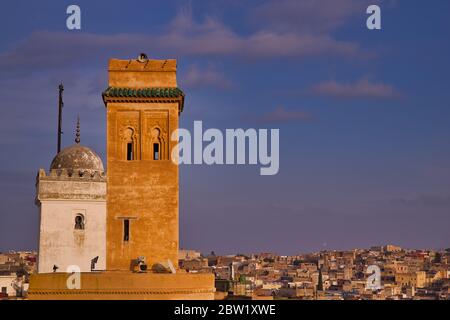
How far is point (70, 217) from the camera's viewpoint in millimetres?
22469

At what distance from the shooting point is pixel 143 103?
17.4m

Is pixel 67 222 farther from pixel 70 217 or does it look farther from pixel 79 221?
pixel 79 221

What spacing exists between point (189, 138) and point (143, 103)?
1.15 metres

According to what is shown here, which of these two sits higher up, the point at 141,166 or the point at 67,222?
the point at 141,166

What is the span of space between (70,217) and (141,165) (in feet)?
19.1

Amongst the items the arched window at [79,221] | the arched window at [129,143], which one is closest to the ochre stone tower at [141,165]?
the arched window at [129,143]

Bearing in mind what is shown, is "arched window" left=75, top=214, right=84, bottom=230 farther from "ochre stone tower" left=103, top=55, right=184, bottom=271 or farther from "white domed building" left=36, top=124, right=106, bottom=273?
"ochre stone tower" left=103, top=55, right=184, bottom=271

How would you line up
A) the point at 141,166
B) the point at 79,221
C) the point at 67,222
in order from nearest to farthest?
the point at 141,166 → the point at 67,222 → the point at 79,221

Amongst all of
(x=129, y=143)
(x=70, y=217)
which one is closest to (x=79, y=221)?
(x=70, y=217)

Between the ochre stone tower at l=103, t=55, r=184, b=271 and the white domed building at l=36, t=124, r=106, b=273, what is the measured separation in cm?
508

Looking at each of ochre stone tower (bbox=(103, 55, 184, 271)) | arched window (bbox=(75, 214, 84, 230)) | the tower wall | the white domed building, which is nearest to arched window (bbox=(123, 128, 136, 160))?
ochre stone tower (bbox=(103, 55, 184, 271))
